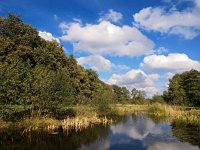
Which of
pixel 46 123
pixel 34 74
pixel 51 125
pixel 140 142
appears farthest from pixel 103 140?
pixel 34 74

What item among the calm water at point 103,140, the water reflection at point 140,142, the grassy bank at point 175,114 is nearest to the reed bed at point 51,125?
the calm water at point 103,140

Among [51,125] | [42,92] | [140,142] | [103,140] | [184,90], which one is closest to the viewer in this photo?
[103,140]

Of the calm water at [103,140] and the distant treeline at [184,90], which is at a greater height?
the distant treeline at [184,90]

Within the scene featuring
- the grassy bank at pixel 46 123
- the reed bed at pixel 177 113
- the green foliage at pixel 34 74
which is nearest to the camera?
the grassy bank at pixel 46 123

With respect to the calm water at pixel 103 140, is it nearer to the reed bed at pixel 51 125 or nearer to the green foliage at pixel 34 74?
the reed bed at pixel 51 125

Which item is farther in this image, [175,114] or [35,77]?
[175,114]

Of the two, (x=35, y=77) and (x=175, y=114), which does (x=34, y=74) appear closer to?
(x=35, y=77)

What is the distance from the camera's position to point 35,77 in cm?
3578

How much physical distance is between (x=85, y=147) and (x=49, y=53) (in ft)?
111

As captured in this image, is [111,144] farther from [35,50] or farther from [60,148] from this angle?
[35,50]

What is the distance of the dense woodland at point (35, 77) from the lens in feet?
101

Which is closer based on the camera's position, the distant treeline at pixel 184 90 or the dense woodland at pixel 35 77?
the dense woodland at pixel 35 77

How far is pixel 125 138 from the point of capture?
32.7 m

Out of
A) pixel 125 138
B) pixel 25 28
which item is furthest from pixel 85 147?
pixel 25 28
